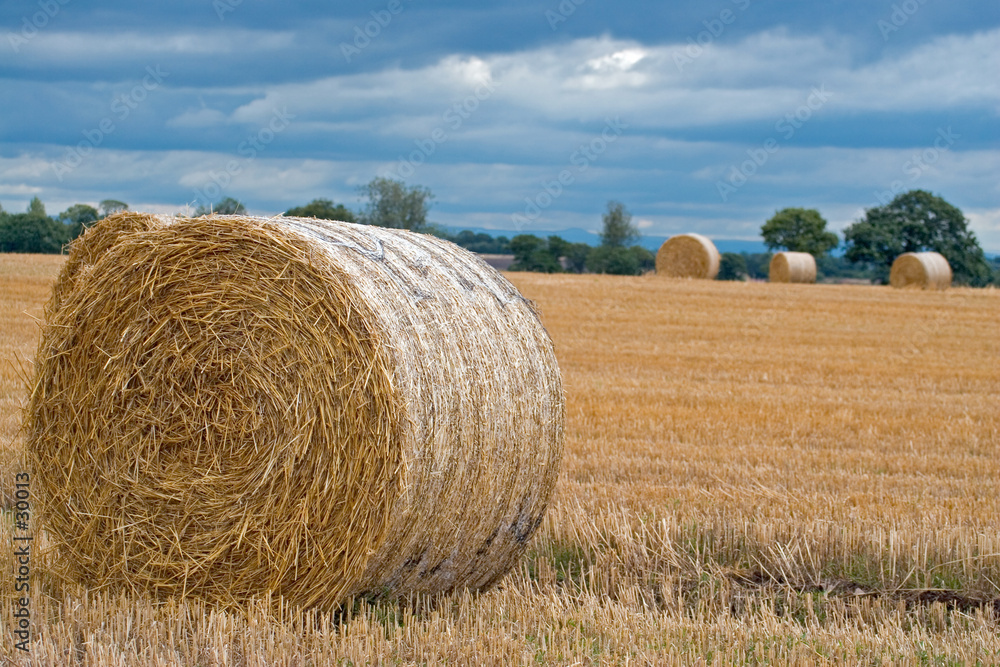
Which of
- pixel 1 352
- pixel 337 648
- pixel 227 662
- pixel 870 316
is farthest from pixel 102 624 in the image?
pixel 870 316

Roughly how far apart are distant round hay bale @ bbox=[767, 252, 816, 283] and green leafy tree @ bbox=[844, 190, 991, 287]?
18716 millimetres

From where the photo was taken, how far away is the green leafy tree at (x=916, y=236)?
53.4 metres

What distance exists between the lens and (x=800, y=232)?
58.7m

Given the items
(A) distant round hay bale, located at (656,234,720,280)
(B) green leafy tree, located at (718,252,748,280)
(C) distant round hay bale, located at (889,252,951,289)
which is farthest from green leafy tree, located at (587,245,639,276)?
(C) distant round hay bale, located at (889,252,951,289)

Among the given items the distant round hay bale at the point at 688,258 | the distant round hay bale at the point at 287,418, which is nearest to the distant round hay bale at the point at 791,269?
the distant round hay bale at the point at 688,258

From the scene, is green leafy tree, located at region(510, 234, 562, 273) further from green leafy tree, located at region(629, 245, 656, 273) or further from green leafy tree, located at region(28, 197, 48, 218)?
green leafy tree, located at region(28, 197, 48, 218)

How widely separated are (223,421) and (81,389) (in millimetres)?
890

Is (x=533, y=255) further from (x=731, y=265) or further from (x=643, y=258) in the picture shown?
(x=731, y=265)

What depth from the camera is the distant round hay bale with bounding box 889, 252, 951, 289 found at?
31672 millimetres

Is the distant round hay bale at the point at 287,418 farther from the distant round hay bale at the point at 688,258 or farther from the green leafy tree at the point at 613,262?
the green leafy tree at the point at 613,262

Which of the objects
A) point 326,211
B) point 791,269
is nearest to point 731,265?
point 791,269

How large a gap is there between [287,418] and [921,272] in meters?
30.7

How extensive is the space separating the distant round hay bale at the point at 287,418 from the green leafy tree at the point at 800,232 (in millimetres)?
55412

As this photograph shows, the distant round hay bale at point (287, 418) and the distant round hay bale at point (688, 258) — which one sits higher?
the distant round hay bale at point (688, 258)
